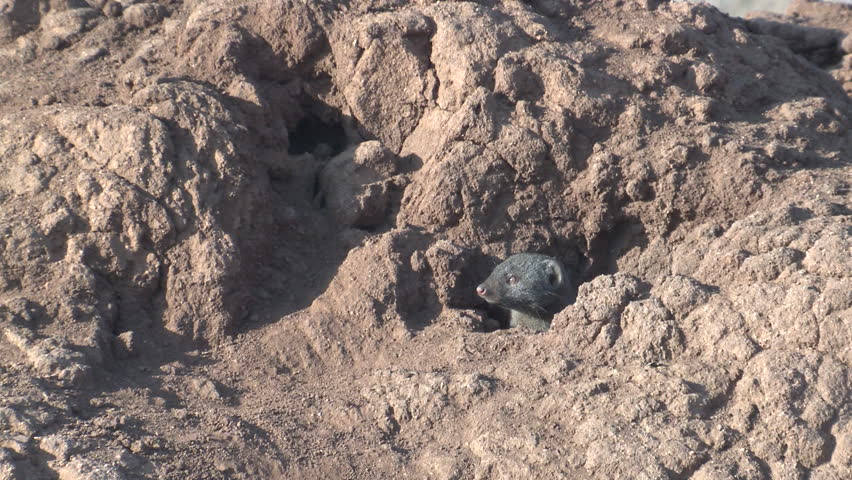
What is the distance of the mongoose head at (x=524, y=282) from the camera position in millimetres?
5340

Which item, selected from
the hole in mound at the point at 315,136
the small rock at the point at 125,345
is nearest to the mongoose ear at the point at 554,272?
the hole in mound at the point at 315,136

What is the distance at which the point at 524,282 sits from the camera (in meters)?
5.44

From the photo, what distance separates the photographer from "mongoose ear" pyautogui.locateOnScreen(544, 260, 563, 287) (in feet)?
18.1

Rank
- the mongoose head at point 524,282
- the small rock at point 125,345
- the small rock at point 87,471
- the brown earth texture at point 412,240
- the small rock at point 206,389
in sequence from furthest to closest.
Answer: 1. the mongoose head at point 524,282
2. the small rock at point 125,345
3. the small rock at point 206,389
4. the brown earth texture at point 412,240
5. the small rock at point 87,471

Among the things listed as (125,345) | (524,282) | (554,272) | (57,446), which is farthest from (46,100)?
(554,272)

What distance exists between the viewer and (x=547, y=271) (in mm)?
5555

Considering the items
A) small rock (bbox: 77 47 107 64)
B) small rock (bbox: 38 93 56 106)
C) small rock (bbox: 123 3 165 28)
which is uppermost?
small rock (bbox: 123 3 165 28)

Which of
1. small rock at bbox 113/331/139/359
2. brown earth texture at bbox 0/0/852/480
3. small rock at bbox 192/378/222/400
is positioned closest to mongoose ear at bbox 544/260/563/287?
brown earth texture at bbox 0/0/852/480

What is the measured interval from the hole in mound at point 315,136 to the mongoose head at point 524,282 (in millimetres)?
1397

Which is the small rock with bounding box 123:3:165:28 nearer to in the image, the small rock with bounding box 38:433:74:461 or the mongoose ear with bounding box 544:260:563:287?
the mongoose ear with bounding box 544:260:563:287

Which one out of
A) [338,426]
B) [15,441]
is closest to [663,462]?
[338,426]

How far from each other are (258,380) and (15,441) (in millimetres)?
1233

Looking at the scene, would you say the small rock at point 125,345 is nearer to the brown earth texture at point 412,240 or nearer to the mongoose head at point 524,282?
the brown earth texture at point 412,240

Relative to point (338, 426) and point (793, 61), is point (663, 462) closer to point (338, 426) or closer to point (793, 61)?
point (338, 426)
